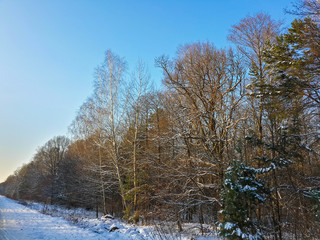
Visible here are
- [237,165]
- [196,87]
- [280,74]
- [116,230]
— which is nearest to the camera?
[237,165]

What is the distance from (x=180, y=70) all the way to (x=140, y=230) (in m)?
8.04

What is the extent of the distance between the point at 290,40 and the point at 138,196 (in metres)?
11.9

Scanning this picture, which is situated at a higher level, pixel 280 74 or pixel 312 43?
pixel 312 43

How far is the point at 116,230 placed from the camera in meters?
10.8

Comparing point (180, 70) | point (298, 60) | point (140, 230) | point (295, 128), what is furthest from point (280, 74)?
point (140, 230)

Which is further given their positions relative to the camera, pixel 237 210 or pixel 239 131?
pixel 239 131

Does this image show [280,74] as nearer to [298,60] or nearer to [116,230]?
[298,60]

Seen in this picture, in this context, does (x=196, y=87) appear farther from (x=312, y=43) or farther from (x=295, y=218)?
(x=295, y=218)

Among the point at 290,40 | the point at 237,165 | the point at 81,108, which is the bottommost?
the point at 237,165

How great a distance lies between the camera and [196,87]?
998 centimetres

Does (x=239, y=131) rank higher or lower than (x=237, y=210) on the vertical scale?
higher

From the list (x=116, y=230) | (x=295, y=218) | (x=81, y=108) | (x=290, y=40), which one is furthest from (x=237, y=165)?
(x=81, y=108)

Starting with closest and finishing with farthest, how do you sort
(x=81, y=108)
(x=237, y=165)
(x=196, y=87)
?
1. (x=237, y=165)
2. (x=196, y=87)
3. (x=81, y=108)

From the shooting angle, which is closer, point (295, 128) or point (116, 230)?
point (295, 128)
